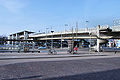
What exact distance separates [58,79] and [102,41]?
154 ft

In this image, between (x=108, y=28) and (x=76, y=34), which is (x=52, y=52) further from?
(x=76, y=34)

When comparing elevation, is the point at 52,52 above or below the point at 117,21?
below

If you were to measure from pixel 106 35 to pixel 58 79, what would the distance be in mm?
47686

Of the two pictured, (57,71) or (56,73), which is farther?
(57,71)

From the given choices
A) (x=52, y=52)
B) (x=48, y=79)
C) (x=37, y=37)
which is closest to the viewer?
(x=48, y=79)

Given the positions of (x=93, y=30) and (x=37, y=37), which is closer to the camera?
(x=93, y=30)

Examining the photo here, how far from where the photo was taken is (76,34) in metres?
60.8

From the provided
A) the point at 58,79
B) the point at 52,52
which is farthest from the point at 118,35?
the point at 58,79

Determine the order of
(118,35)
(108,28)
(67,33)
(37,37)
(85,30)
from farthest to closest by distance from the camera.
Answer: (37,37) → (67,33) → (85,30) → (118,35) → (108,28)

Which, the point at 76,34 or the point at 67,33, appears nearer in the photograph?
the point at 76,34

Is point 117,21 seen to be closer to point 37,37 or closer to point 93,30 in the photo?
point 93,30

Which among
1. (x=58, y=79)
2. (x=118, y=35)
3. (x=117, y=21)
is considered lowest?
(x=58, y=79)

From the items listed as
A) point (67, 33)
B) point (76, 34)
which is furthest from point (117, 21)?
point (67, 33)

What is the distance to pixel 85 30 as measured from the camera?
57312mm
